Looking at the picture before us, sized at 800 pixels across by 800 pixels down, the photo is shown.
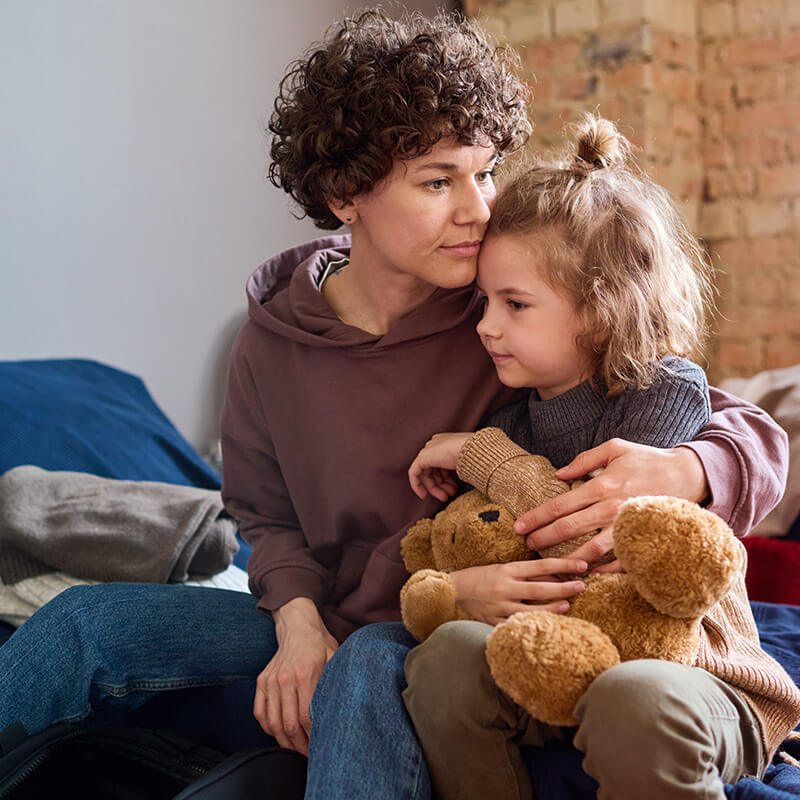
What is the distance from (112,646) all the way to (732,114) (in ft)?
8.09

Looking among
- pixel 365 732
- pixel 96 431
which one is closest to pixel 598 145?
pixel 365 732

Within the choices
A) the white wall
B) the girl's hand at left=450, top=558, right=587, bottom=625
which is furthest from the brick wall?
the girl's hand at left=450, top=558, right=587, bottom=625

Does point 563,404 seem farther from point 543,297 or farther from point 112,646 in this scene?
point 112,646

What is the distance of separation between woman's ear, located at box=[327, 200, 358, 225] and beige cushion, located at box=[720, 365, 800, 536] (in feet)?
3.27

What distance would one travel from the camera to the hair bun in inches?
47.1

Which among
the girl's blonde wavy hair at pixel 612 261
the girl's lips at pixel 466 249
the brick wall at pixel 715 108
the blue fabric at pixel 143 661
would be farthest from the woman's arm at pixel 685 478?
the brick wall at pixel 715 108

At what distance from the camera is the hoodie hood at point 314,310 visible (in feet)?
4.22

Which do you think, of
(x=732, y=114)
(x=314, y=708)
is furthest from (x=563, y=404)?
(x=732, y=114)

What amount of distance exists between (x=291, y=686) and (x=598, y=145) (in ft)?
2.68

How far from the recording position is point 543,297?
111 cm

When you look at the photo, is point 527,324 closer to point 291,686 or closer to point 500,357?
point 500,357

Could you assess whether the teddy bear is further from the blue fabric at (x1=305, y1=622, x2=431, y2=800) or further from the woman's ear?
the woman's ear

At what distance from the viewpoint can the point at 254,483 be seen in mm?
1391

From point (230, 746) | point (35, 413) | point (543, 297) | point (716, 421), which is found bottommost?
point (230, 746)
